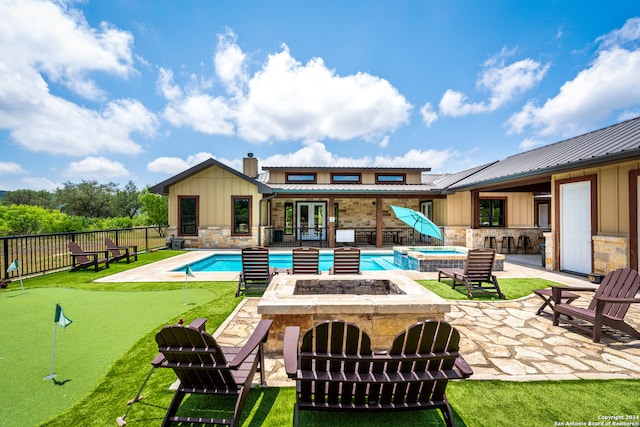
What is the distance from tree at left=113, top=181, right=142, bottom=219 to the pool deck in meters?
51.7

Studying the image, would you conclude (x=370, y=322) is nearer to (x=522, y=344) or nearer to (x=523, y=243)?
(x=522, y=344)

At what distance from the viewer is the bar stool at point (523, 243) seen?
13.4 metres

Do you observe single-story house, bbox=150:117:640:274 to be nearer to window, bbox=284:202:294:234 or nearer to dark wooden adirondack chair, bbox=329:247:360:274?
window, bbox=284:202:294:234

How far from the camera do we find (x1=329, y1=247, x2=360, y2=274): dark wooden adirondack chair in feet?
20.1

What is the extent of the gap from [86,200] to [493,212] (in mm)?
53866

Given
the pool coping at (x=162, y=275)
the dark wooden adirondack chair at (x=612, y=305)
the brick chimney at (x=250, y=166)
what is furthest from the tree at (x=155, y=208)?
the dark wooden adirondack chair at (x=612, y=305)

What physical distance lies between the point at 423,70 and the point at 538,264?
11.0 m

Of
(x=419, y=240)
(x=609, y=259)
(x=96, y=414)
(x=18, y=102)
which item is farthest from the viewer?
(x=419, y=240)

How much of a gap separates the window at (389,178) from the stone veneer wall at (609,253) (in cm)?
1077

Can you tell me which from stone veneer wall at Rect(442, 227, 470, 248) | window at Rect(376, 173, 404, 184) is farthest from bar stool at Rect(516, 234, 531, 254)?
window at Rect(376, 173, 404, 184)

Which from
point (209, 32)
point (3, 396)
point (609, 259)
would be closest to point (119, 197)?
point (209, 32)

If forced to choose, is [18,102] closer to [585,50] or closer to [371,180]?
[371,180]

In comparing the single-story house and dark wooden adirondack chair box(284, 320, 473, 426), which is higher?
the single-story house

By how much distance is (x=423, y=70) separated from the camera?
14281 mm
